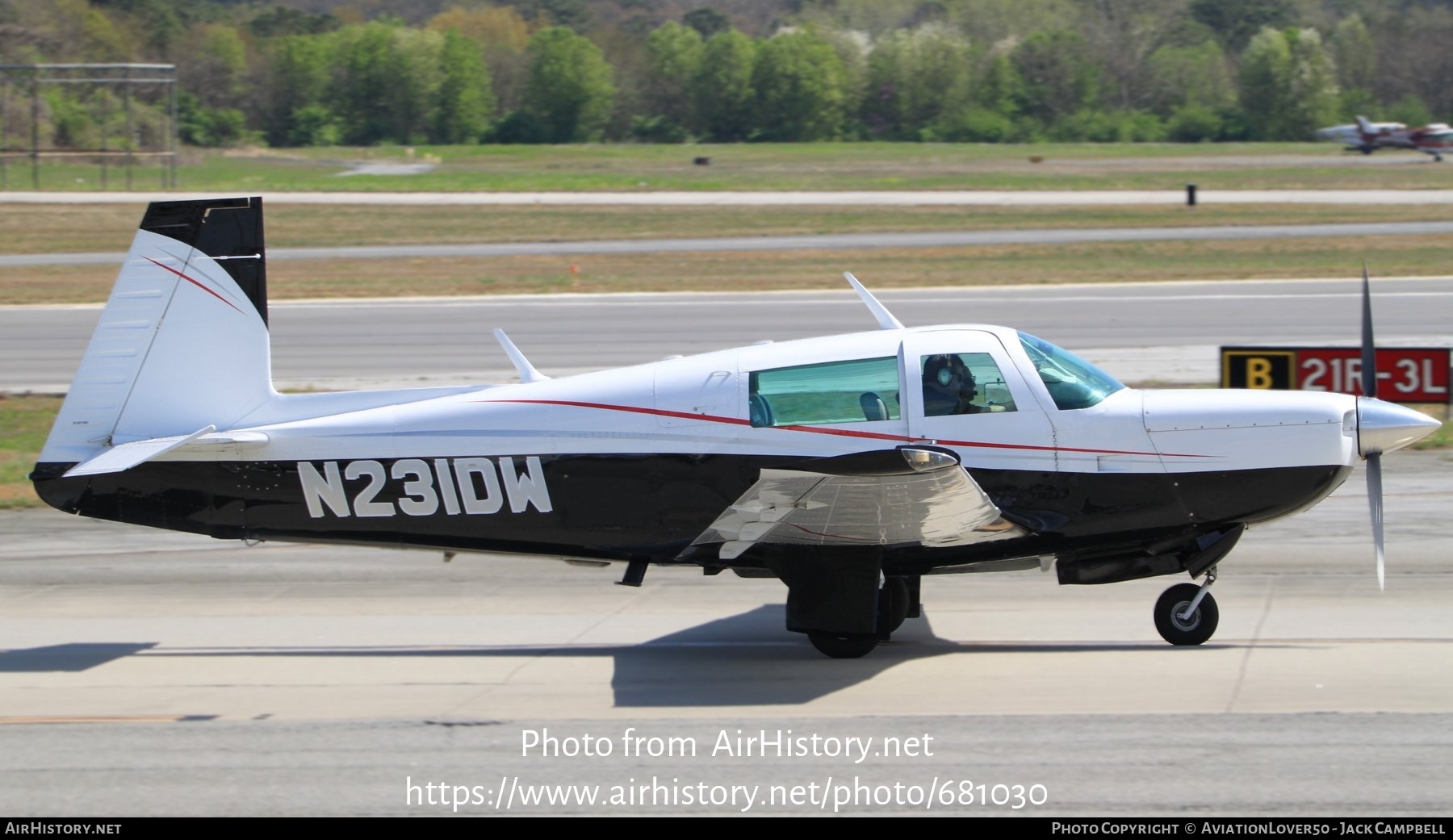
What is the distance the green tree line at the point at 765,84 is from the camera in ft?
287

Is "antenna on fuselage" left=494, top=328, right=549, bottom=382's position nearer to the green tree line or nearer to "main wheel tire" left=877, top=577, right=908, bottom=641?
"main wheel tire" left=877, top=577, right=908, bottom=641

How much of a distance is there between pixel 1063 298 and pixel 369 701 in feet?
76.4

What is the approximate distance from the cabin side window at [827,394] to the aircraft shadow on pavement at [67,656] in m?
4.60

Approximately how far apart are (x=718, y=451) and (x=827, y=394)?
77cm

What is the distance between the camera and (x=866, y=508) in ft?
27.7

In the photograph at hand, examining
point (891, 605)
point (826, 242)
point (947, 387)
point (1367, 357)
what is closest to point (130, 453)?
point (891, 605)

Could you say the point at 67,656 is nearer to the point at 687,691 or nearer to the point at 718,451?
the point at 687,691

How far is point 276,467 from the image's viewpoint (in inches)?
372

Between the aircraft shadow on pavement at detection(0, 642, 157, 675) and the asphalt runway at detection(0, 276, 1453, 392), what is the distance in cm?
1087

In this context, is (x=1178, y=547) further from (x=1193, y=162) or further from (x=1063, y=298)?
(x=1193, y=162)

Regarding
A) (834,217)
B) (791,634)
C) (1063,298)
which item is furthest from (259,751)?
(834,217)

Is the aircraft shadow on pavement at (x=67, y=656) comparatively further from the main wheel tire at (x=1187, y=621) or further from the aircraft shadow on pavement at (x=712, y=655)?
the main wheel tire at (x=1187, y=621)

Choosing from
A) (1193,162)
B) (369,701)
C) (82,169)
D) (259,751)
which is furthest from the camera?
(1193,162)

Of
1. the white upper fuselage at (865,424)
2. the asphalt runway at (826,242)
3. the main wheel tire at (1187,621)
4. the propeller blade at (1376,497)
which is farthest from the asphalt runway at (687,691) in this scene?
the asphalt runway at (826,242)
